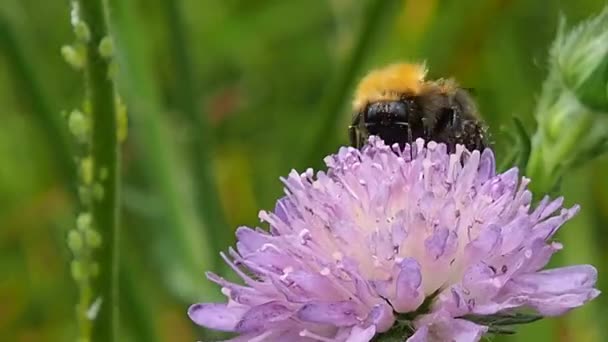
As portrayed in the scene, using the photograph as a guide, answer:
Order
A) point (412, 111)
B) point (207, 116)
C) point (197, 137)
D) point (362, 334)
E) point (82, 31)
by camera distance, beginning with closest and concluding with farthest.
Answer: point (362, 334) < point (82, 31) < point (412, 111) < point (197, 137) < point (207, 116)

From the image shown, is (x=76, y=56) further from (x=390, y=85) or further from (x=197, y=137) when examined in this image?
(x=197, y=137)

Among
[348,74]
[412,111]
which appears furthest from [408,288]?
[348,74]

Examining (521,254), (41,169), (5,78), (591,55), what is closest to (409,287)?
(521,254)

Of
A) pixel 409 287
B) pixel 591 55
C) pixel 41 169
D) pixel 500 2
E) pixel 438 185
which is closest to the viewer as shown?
pixel 409 287

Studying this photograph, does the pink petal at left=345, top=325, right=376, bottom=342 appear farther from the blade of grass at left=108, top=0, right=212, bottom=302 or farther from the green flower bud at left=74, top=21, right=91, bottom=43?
the blade of grass at left=108, top=0, right=212, bottom=302

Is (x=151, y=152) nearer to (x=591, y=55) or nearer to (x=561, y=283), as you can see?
(x=591, y=55)

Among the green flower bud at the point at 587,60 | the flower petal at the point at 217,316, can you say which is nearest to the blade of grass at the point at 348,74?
the green flower bud at the point at 587,60
